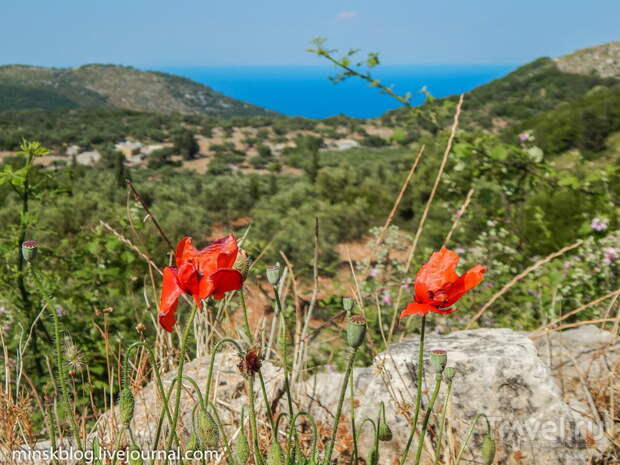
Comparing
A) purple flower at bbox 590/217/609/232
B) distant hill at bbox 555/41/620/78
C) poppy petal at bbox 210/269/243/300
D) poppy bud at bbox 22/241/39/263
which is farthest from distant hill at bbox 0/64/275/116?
poppy petal at bbox 210/269/243/300

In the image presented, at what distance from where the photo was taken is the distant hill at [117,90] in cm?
7975

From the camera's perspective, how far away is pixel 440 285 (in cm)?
84

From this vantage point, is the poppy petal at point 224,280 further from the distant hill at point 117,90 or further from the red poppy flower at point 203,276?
the distant hill at point 117,90

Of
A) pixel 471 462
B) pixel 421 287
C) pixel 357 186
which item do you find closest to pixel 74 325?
pixel 471 462

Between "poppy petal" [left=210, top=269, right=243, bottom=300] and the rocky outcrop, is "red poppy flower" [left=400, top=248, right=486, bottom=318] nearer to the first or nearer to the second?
"poppy petal" [left=210, top=269, right=243, bottom=300]

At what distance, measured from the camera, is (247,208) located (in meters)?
13.5

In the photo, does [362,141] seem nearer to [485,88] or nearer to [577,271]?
[485,88]

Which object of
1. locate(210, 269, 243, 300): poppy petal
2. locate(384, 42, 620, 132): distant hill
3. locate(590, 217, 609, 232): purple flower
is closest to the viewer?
locate(210, 269, 243, 300): poppy petal

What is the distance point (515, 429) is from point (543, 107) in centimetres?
4306

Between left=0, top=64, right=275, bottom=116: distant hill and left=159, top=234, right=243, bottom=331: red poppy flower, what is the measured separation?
278ft

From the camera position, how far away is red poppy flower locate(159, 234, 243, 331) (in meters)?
0.73

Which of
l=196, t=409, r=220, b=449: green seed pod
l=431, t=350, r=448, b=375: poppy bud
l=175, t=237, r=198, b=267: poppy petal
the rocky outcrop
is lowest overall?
the rocky outcrop

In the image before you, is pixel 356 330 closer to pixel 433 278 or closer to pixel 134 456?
pixel 433 278

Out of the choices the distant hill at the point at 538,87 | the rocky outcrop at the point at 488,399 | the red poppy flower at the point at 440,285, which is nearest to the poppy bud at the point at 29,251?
the rocky outcrop at the point at 488,399
